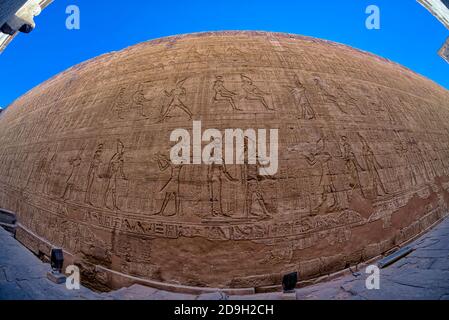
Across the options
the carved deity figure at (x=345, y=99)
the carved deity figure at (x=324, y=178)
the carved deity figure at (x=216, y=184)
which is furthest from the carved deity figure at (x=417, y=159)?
the carved deity figure at (x=216, y=184)

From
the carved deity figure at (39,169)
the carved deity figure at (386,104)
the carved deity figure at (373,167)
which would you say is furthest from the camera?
the carved deity figure at (39,169)

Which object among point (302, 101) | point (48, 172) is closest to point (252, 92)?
point (302, 101)

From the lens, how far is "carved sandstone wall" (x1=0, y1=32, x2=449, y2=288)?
190 inches

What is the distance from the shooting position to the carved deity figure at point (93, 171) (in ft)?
19.0

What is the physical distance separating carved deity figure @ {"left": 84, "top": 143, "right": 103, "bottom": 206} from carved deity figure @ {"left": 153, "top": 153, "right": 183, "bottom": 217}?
5.83ft

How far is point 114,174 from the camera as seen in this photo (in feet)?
18.4

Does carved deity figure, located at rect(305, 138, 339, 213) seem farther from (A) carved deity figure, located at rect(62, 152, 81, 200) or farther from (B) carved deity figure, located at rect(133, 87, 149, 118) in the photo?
(A) carved deity figure, located at rect(62, 152, 81, 200)

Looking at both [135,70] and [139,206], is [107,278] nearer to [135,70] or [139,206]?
[139,206]

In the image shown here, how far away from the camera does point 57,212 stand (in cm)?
636

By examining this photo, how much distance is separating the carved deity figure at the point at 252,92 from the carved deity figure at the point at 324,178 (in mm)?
1609

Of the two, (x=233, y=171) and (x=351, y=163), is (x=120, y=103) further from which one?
(x=351, y=163)

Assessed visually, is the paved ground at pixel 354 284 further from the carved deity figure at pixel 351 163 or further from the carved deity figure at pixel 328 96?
the carved deity figure at pixel 328 96

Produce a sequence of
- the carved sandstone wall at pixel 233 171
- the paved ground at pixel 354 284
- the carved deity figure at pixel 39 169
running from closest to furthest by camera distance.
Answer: the paved ground at pixel 354 284
the carved sandstone wall at pixel 233 171
the carved deity figure at pixel 39 169
